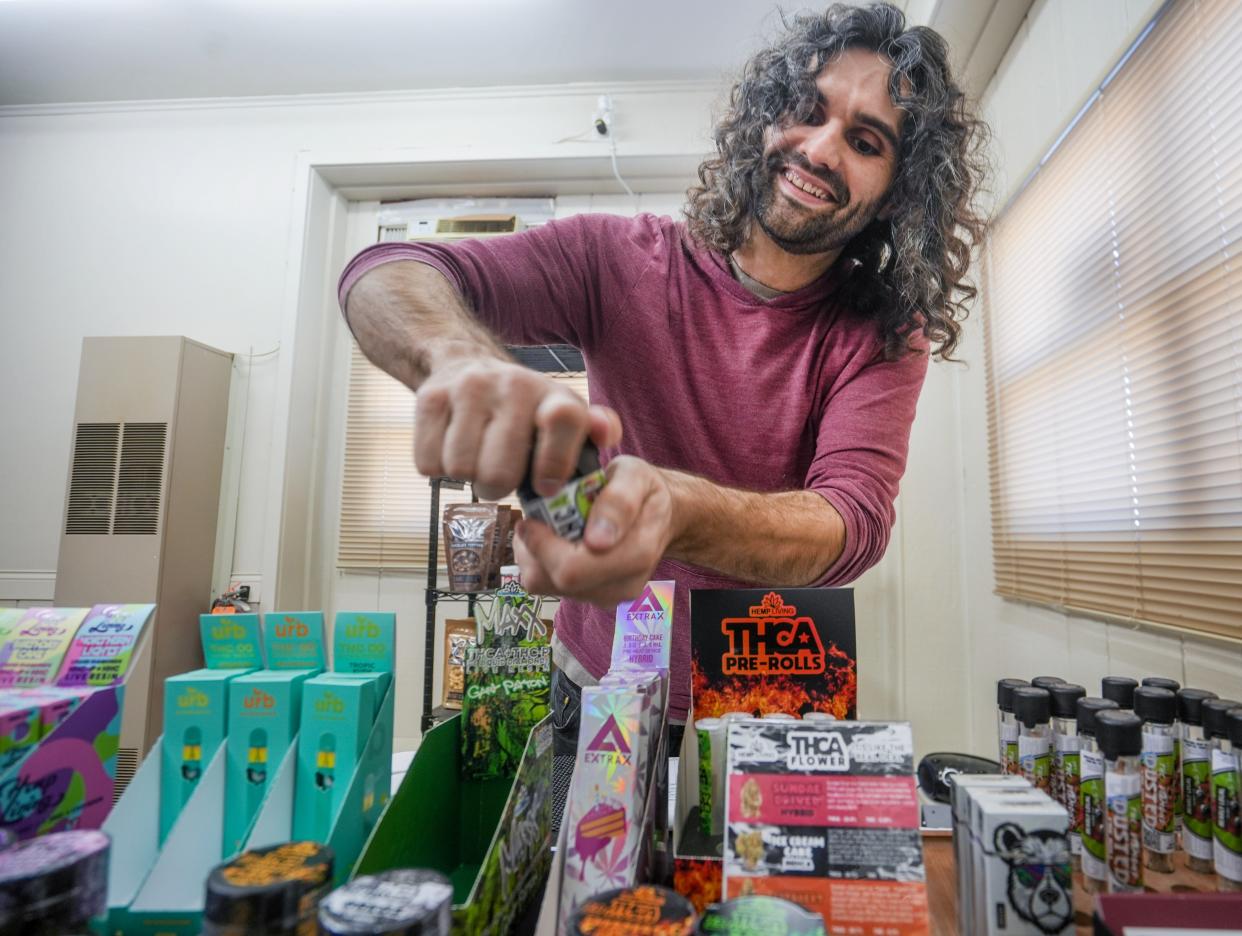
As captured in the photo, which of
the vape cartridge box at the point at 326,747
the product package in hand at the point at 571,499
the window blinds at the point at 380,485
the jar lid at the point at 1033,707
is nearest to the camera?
Answer: the product package in hand at the point at 571,499

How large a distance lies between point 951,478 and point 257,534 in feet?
9.02

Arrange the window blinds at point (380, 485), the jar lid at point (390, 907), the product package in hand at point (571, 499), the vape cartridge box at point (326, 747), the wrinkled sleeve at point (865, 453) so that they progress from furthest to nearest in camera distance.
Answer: the window blinds at point (380, 485) → the wrinkled sleeve at point (865, 453) → the vape cartridge box at point (326, 747) → the product package in hand at point (571, 499) → the jar lid at point (390, 907)

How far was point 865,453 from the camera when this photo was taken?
1.11 metres

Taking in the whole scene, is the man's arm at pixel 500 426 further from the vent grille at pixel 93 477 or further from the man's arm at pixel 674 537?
the vent grille at pixel 93 477

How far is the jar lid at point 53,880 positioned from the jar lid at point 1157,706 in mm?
1015

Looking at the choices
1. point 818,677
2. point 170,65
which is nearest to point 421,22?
point 170,65

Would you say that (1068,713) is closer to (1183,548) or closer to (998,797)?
(998,797)

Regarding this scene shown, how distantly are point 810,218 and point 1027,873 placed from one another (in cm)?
104

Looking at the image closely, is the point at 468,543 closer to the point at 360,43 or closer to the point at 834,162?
the point at 834,162

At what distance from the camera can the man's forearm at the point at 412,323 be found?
735 mm

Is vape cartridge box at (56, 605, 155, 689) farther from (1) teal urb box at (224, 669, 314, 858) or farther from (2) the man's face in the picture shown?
(2) the man's face

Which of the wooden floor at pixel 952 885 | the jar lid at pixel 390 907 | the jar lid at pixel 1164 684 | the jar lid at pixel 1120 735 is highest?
the jar lid at pixel 1164 684

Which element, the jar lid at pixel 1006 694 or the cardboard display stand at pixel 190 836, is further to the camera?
the jar lid at pixel 1006 694

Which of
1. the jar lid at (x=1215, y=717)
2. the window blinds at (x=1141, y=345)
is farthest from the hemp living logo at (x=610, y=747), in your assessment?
the window blinds at (x=1141, y=345)
